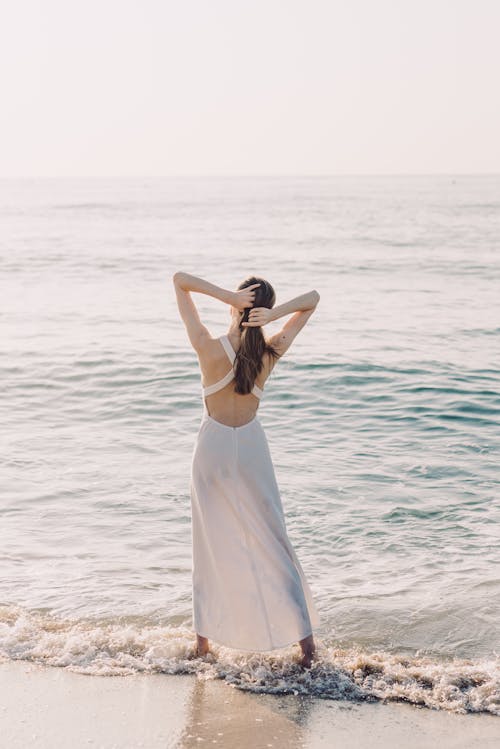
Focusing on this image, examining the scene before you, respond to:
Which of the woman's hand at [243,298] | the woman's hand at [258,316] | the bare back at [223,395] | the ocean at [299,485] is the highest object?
the woman's hand at [243,298]

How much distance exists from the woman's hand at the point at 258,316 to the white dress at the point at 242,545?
1.27 ft

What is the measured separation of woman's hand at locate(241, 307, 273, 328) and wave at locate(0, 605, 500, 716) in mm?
1892

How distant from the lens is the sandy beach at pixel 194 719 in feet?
15.1

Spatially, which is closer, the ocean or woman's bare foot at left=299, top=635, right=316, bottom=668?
woman's bare foot at left=299, top=635, right=316, bottom=668

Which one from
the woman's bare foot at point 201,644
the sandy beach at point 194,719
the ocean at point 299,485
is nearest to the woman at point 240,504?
the woman's bare foot at point 201,644

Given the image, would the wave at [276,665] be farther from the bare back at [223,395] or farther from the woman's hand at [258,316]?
the woman's hand at [258,316]

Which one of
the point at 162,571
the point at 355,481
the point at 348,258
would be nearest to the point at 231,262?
the point at 348,258

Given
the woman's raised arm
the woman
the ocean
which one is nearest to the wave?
the ocean

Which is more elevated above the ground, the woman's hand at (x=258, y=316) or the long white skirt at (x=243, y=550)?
the woman's hand at (x=258, y=316)

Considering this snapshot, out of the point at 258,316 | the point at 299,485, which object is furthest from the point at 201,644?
the point at 299,485

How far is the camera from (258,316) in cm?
512

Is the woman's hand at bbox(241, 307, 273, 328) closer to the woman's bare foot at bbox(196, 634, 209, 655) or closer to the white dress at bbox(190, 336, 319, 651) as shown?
the white dress at bbox(190, 336, 319, 651)

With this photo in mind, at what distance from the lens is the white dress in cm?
525

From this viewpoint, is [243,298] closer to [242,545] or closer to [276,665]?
[242,545]
